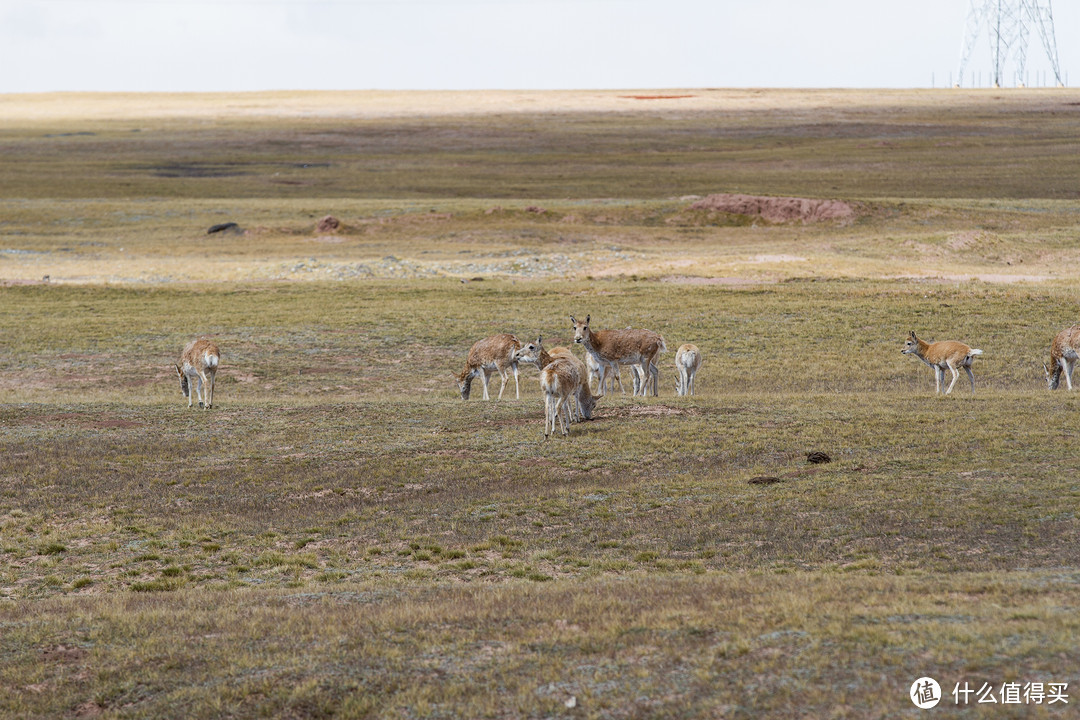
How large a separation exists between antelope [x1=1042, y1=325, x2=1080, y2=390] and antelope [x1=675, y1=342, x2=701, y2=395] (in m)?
9.00

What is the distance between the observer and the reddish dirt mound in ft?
224

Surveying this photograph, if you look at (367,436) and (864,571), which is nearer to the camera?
(864,571)

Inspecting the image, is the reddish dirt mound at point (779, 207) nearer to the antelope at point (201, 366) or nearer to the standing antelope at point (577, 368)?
the standing antelope at point (577, 368)

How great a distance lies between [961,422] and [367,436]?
12269 mm

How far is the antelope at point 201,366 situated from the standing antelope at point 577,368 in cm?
740

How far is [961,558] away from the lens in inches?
535

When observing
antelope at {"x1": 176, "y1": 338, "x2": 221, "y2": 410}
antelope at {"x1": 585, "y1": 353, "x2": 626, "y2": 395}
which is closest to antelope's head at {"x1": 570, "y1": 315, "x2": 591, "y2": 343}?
antelope at {"x1": 585, "y1": 353, "x2": 626, "y2": 395}

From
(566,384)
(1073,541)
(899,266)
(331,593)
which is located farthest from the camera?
(899,266)

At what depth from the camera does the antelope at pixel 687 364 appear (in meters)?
27.2

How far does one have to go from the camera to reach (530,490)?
18.3 m

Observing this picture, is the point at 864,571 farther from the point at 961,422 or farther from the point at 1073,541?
the point at 961,422

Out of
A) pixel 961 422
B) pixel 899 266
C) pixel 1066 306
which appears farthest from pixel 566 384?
pixel 899 266

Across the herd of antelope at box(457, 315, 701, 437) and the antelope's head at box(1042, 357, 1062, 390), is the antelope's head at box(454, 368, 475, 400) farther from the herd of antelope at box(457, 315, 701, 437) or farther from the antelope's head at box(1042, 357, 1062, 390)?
the antelope's head at box(1042, 357, 1062, 390)

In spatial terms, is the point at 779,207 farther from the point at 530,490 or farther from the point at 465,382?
the point at 530,490
